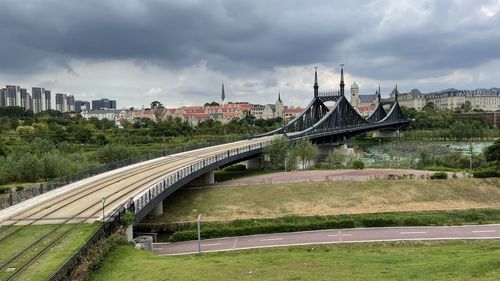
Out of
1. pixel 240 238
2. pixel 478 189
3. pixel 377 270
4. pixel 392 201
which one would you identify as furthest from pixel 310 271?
pixel 478 189

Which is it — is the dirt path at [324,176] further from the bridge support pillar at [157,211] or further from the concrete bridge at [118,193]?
the bridge support pillar at [157,211]

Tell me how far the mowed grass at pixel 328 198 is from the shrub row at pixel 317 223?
1.58 meters

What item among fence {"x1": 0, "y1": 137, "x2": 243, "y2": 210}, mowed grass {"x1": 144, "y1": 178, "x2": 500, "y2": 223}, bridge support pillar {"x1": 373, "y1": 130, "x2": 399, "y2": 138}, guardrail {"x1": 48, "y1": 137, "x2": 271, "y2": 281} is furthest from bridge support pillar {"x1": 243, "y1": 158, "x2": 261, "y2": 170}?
bridge support pillar {"x1": 373, "y1": 130, "x2": 399, "y2": 138}

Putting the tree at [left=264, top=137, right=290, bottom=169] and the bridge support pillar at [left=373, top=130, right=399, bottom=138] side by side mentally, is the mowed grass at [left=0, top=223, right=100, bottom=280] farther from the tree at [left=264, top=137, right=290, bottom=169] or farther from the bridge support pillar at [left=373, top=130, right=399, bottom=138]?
the bridge support pillar at [left=373, top=130, right=399, bottom=138]

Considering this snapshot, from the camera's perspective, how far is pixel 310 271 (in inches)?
772

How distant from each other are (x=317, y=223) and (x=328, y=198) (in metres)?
8.10

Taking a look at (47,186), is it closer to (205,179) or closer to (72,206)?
(72,206)

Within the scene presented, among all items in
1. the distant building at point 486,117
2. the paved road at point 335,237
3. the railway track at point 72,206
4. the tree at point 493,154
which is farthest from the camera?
the distant building at point 486,117

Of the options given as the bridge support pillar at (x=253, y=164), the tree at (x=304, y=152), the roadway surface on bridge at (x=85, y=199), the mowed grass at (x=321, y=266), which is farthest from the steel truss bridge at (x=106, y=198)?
the bridge support pillar at (x=253, y=164)

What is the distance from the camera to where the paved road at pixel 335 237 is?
29641mm

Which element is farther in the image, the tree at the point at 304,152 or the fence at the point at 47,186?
the tree at the point at 304,152

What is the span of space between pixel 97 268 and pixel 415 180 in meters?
34.1

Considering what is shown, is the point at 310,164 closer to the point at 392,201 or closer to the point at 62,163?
the point at 392,201

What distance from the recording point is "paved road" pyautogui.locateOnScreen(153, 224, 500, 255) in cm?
2964
